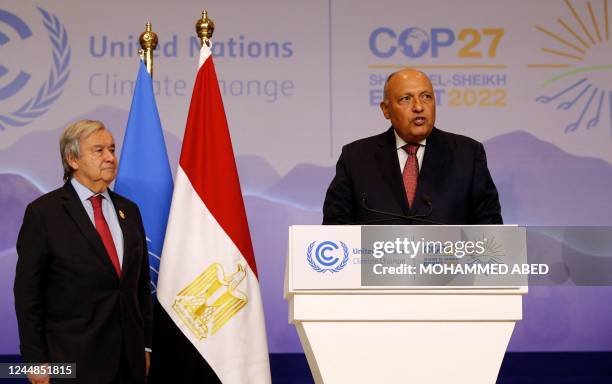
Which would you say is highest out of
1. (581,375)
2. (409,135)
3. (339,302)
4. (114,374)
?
(409,135)

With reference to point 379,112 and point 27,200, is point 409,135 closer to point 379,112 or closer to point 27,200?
point 379,112

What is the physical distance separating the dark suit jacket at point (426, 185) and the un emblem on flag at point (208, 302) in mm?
669

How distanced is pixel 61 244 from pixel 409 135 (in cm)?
130

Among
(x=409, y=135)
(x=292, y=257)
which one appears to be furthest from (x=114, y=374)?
(x=409, y=135)

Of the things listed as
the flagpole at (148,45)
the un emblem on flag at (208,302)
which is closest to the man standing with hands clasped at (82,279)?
the un emblem on flag at (208,302)

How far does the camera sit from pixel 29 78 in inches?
191

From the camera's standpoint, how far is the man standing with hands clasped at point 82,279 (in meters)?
2.71

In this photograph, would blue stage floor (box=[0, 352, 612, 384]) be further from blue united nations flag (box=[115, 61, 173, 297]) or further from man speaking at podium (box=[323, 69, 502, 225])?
man speaking at podium (box=[323, 69, 502, 225])

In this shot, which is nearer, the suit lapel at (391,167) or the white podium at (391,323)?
the white podium at (391,323)

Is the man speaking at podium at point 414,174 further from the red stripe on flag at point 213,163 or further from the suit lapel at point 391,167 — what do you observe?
the red stripe on flag at point 213,163

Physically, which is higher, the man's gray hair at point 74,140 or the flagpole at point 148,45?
the flagpole at point 148,45

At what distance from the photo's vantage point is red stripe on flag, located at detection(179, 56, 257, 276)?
3.52 m

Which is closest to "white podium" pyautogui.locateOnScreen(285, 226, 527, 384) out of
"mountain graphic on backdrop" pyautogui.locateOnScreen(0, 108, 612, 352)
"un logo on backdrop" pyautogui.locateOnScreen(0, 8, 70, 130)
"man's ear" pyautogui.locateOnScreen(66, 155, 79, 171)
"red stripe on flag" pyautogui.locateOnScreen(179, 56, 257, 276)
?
"man's ear" pyautogui.locateOnScreen(66, 155, 79, 171)

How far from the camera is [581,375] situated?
14.8ft
